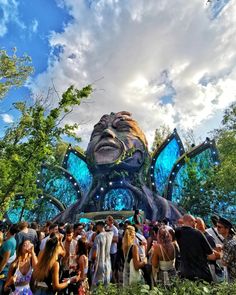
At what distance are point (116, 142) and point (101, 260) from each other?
19.7 meters

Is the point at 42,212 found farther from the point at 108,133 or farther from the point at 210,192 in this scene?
the point at 210,192

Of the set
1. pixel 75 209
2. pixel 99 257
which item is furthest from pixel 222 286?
pixel 75 209

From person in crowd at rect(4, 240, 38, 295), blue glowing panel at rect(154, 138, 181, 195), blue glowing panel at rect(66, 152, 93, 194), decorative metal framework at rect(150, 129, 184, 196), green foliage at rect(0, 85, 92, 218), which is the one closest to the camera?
person in crowd at rect(4, 240, 38, 295)

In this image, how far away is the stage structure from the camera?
24.7 metres

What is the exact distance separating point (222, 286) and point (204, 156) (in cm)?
2600

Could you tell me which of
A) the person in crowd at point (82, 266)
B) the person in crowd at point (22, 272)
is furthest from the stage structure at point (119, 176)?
the person in crowd at point (22, 272)

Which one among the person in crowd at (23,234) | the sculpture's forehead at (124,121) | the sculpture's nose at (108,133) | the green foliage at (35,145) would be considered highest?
the sculpture's forehead at (124,121)

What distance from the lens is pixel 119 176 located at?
25.3 metres

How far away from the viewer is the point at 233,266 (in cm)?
411

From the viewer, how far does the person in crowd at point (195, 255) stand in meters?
4.39

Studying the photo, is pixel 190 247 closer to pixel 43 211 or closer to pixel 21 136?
pixel 21 136

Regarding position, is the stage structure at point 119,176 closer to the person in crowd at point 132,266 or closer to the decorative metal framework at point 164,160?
the decorative metal framework at point 164,160

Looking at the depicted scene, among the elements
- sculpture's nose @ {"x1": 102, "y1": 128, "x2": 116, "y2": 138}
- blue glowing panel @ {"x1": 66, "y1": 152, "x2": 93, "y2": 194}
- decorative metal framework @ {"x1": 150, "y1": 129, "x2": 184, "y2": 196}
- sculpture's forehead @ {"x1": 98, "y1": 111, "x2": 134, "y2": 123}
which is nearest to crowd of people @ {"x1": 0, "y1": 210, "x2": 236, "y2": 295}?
sculpture's nose @ {"x1": 102, "y1": 128, "x2": 116, "y2": 138}

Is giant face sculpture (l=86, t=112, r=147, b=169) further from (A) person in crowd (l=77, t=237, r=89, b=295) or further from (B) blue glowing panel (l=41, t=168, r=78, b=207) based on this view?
(A) person in crowd (l=77, t=237, r=89, b=295)
